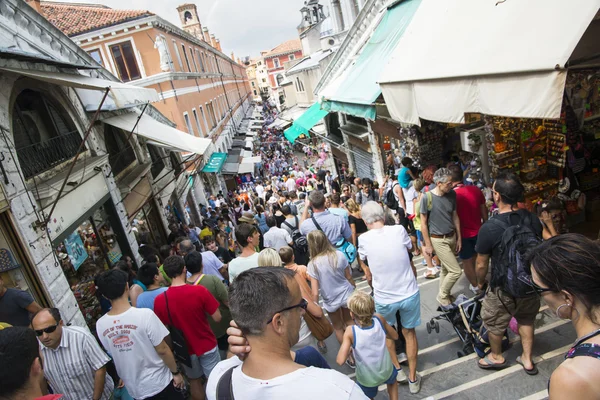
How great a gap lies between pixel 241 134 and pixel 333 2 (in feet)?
58.5

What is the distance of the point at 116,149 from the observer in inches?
348

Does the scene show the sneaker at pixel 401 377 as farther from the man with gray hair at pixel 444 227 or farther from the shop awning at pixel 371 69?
the shop awning at pixel 371 69

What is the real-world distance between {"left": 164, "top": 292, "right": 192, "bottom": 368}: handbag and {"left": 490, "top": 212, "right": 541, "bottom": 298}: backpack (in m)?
2.87

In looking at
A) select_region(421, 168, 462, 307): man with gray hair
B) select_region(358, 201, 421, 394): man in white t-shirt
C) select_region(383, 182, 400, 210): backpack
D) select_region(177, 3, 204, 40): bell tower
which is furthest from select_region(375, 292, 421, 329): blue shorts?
select_region(177, 3, 204, 40): bell tower

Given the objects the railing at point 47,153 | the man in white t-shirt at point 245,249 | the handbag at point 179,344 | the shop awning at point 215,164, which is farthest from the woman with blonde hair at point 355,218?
the shop awning at point 215,164

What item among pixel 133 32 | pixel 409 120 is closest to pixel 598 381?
pixel 409 120

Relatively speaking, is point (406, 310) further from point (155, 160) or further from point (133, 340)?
point (155, 160)

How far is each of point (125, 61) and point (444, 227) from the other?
60.0 ft

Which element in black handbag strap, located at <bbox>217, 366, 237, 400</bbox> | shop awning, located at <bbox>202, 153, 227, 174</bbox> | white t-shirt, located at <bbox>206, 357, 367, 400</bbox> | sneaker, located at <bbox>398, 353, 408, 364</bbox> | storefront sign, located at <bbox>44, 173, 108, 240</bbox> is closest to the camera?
white t-shirt, located at <bbox>206, 357, 367, 400</bbox>

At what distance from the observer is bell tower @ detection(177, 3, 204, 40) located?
41125 mm

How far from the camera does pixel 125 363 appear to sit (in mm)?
2961

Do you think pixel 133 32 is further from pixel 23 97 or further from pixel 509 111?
pixel 509 111

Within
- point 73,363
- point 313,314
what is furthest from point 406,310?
point 73,363

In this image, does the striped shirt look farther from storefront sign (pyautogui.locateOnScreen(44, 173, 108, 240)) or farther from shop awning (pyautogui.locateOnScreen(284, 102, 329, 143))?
shop awning (pyautogui.locateOnScreen(284, 102, 329, 143))
